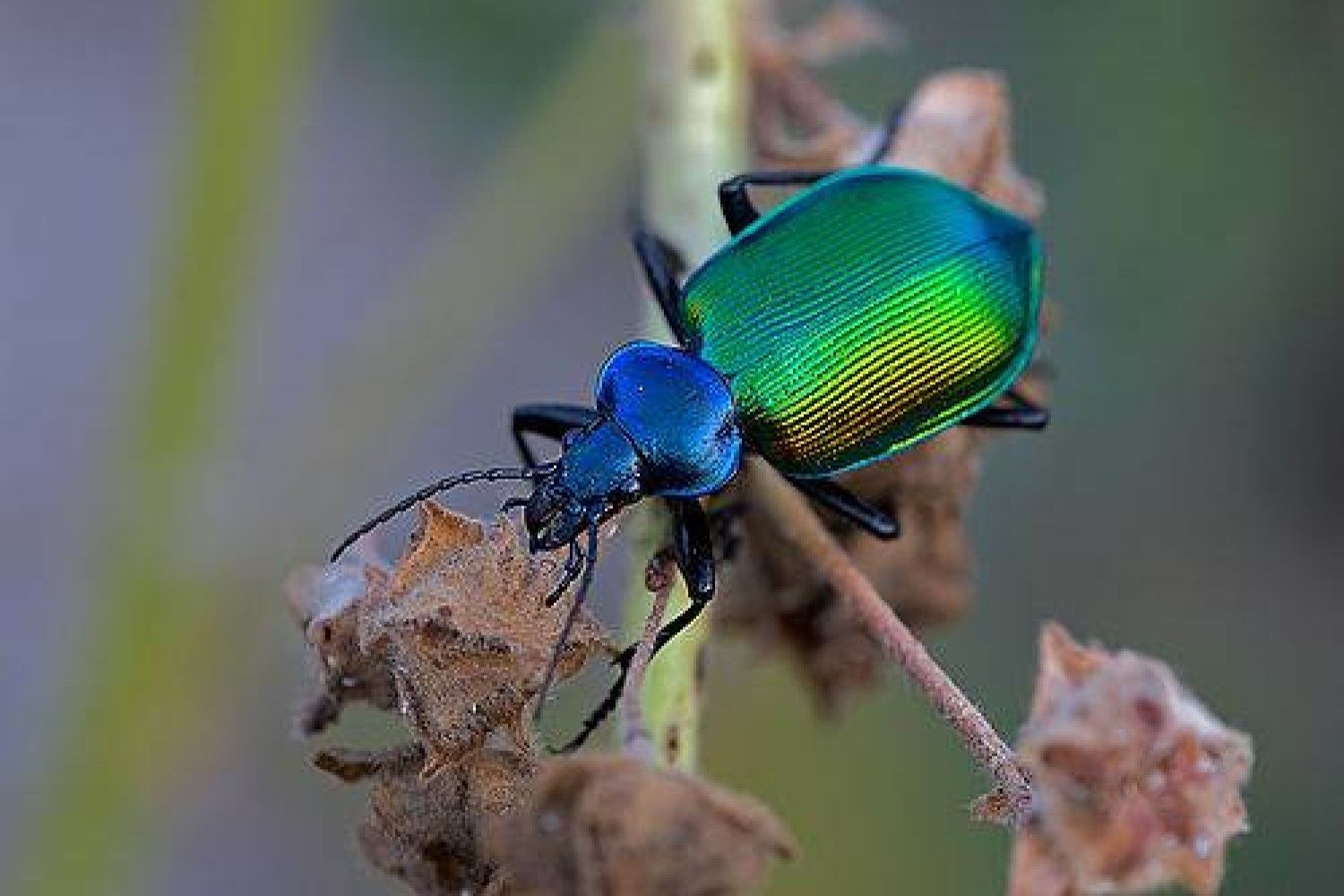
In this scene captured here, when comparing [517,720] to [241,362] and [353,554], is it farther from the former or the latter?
[241,362]

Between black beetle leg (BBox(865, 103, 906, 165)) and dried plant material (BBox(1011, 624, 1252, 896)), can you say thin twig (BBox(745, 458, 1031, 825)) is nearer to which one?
dried plant material (BBox(1011, 624, 1252, 896))

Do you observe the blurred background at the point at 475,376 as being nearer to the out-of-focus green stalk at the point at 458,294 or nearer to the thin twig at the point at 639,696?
the out-of-focus green stalk at the point at 458,294

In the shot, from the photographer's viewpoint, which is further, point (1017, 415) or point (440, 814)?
point (1017, 415)

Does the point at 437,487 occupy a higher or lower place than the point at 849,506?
higher

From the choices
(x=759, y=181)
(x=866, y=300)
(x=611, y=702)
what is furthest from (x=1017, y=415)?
(x=611, y=702)

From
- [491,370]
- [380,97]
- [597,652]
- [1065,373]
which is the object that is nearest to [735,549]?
[597,652]

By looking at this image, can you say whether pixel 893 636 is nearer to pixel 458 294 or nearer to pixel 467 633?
pixel 467 633

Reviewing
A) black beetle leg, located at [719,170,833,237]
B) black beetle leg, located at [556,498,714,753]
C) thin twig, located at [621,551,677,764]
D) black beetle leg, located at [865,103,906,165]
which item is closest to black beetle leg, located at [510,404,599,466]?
black beetle leg, located at [719,170,833,237]

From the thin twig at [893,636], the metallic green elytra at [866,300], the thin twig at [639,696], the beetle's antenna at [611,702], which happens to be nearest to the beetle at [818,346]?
the metallic green elytra at [866,300]
